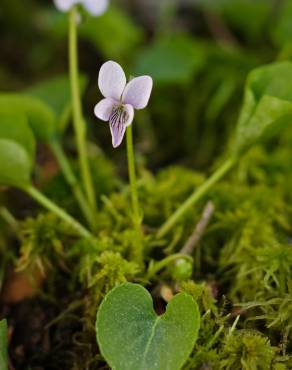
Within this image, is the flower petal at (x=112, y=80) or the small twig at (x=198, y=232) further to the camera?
the small twig at (x=198, y=232)

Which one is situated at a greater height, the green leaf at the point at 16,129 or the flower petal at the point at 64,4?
the flower petal at the point at 64,4

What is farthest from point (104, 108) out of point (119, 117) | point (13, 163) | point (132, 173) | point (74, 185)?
point (74, 185)

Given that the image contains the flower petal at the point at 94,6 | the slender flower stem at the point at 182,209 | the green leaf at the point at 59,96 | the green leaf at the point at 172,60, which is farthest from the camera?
the green leaf at the point at 172,60

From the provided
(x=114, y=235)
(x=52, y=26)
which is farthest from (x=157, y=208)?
(x=52, y=26)

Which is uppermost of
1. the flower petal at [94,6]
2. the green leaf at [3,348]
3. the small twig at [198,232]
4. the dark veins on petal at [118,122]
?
the flower petal at [94,6]

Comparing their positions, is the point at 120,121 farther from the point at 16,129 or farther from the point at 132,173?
the point at 16,129

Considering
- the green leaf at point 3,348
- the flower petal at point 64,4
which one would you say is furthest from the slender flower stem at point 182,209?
the flower petal at point 64,4

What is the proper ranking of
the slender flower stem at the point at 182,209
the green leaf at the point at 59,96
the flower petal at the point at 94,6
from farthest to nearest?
1. the green leaf at the point at 59,96
2. the flower petal at the point at 94,6
3. the slender flower stem at the point at 182,209

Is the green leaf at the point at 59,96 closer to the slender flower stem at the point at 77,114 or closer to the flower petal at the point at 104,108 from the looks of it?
the slender flower stem at the point at 77,114
